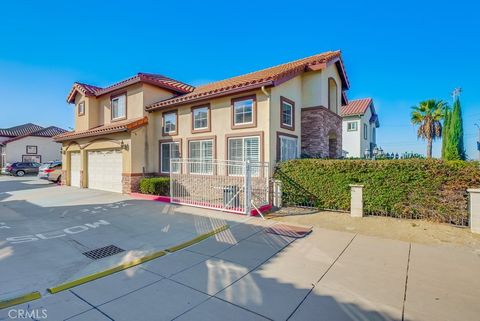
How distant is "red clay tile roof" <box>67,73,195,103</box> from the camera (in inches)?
567

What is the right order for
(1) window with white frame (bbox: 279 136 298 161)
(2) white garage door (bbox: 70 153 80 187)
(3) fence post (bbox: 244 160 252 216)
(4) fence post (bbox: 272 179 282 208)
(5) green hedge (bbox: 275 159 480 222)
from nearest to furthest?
(5) green hedge (bbox: 275 159 480 222), (3) fence post (bbox: 244 160 252 216), (4) fence post (bbox: 272 179 282 208), (1) window with white frame (bbox: 279 136 298 161), (2) white garage door (bbox: 70 153 80 187)

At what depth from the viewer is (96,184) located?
1589cm

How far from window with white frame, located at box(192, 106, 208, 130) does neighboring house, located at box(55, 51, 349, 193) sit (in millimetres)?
51

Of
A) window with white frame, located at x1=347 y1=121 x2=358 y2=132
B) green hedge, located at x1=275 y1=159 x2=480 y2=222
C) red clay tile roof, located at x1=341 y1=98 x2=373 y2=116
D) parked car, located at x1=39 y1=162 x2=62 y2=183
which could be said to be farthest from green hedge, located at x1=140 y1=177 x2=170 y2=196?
red clay tile roof, located at x1=341 y1=98 x2=373 y2=116

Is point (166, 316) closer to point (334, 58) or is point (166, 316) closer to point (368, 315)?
point (368, 315)

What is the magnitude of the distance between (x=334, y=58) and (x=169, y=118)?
9.87m

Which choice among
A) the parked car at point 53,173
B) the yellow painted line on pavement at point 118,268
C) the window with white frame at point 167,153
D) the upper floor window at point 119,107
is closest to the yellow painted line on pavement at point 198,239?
the yellow painted line on pavement at point 118,268

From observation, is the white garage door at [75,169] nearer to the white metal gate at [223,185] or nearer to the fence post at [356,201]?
the white metal gate at [223,185]

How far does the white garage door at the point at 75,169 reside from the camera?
682 inches

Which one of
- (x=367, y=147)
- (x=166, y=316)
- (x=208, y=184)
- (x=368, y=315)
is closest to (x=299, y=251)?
(x=368, y=315)

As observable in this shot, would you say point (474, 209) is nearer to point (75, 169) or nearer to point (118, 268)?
point (118, 268)

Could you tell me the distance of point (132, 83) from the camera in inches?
580

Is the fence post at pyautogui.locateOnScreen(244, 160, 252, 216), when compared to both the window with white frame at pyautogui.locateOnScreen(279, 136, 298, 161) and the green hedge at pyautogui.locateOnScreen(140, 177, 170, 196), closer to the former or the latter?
the window with white frame at pyautogui.locateOnScreen(279, 136, 298, 161)

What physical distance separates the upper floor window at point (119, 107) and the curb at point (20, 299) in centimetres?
1340
